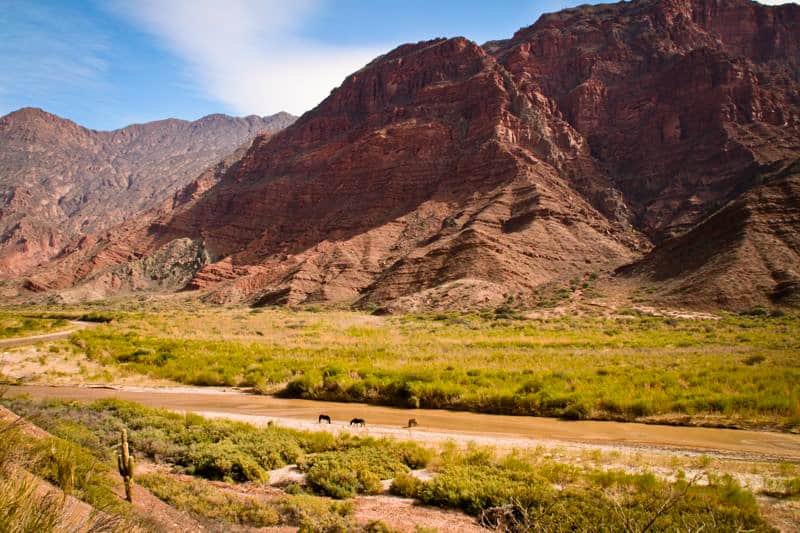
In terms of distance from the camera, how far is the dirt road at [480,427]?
12.1 meters

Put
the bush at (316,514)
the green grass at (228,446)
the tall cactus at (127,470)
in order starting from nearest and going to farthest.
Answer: the tall cactus at (127,470)
the bush at (316,514)
the green grass at (228,446)

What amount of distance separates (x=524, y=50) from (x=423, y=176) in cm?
5607

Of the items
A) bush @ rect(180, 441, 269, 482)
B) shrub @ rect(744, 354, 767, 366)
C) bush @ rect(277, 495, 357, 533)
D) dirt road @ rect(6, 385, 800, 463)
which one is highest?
shrub @ rect(744, 354, 767, 366)

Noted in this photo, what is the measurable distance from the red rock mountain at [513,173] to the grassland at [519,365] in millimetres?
23400

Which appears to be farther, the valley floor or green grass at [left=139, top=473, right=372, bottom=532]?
the valley floor

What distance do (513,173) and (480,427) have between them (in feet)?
258

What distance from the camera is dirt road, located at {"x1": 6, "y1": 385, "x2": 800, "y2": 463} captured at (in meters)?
12.1

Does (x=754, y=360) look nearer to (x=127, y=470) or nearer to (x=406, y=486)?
(x=406, y=486)

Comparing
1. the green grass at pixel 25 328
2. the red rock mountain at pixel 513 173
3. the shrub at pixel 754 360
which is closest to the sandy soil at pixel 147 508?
the shrub at pixel 754 360

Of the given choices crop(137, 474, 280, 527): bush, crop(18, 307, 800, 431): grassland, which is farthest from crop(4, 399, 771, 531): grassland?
crop(18, 307, 800, 431): grassland

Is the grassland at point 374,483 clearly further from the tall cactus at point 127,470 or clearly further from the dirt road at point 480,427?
the dirt road at point 480,427

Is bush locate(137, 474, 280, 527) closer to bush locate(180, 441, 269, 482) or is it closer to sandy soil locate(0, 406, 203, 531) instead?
sandy soil locate(0, 406, 203, 531)

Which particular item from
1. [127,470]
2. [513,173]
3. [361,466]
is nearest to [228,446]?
[361,466]

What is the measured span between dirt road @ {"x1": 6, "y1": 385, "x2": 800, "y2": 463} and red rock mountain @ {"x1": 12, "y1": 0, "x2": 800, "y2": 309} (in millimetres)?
42141
